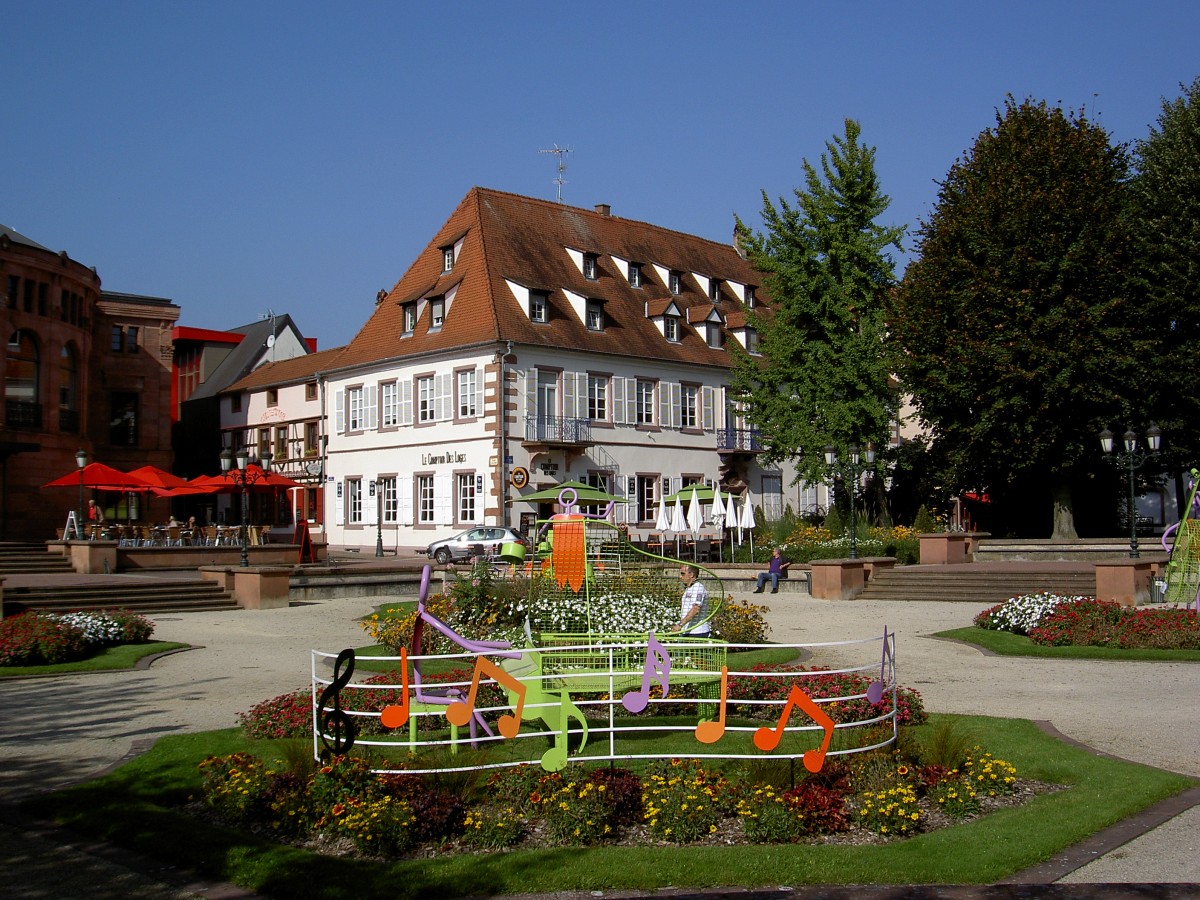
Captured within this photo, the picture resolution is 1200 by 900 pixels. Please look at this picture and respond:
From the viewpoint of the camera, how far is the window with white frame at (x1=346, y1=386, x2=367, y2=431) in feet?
167

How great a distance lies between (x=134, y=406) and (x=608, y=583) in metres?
42.5

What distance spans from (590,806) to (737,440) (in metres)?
44.5

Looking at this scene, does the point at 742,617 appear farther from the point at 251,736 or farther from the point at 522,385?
the point at 522,385

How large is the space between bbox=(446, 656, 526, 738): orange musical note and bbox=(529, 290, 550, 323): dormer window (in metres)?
37.3

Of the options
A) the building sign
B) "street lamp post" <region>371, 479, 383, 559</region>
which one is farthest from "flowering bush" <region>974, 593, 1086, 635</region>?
"street lamp post" <region>371, 479, 383, 559</region>

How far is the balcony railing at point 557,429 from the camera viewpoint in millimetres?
44781

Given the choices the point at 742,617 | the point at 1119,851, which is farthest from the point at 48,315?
the point at 1119,851

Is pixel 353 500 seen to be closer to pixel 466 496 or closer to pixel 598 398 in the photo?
pixel 466 496

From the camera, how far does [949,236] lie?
125ft

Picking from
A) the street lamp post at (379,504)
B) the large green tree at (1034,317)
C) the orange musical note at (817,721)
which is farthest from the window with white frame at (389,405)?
the orange musical note at (817,721)

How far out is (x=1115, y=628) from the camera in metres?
19.0

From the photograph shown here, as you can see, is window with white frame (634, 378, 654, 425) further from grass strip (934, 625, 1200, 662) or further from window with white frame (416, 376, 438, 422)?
grass strip (934, 625, 1200, 662)

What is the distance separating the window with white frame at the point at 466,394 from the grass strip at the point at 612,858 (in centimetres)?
3548

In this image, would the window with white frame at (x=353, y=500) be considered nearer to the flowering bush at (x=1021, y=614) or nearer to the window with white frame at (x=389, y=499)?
the window with white frame at (x=389, y=499)
